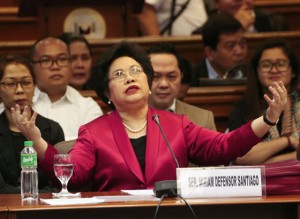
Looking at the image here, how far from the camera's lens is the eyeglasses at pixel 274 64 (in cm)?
477

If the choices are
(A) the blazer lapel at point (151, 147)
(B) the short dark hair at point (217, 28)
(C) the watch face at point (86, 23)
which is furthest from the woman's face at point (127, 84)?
(C) the watch face at point (86, 23)

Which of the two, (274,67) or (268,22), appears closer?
(274,67)

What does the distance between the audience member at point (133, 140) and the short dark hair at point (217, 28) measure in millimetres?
2052

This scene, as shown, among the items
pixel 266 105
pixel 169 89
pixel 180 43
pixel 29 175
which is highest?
pixel 180 43

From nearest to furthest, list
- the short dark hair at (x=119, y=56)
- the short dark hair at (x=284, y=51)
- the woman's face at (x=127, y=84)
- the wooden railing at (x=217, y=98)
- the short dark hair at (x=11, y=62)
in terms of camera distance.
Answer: the woman's face at (x=127, y=84), the short dark hair at (x=119, y=56), the short dark hair at (x=11, y=62), the short dark hair at (x=284, y=51), the wooden railing at (x=217, y=98)

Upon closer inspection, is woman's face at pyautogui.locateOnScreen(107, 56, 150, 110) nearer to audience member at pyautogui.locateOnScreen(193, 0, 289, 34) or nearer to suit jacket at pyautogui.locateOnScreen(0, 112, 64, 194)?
suit jacket at pyautogui.locateOnScreen(0, 112, 64, 194)

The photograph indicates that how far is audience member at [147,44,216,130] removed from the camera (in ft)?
14.7

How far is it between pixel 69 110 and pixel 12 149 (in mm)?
844

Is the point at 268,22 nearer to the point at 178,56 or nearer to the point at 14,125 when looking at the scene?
the point at 178,56

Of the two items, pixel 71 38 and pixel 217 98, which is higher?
pixel 71 38

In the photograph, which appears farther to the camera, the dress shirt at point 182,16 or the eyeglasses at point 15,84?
the dress shirt at point 182,16

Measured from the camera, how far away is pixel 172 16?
6508mm

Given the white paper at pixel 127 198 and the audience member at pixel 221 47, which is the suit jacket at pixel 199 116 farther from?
the white paper at pixel 127 198

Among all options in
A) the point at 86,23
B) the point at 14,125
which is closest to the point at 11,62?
the point at 14,125
